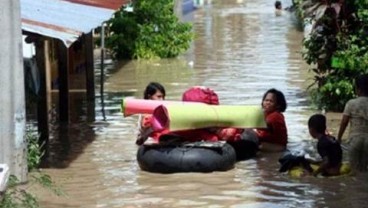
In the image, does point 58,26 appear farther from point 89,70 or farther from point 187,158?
point 89,70

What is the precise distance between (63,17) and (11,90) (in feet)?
7.69

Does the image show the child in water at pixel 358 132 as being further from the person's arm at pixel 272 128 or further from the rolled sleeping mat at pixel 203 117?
the person's arm at pixel 272 128

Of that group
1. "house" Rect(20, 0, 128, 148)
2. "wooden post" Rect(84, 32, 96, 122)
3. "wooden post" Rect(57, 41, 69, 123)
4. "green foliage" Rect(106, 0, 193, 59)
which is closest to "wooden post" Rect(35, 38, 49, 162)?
"house" Rect(20, 0, 128, 148)

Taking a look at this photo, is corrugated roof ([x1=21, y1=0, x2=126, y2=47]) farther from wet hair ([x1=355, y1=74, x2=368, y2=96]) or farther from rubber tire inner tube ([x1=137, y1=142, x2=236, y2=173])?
wet hair ([x1=355, y1=74, x2=368, y2=96])

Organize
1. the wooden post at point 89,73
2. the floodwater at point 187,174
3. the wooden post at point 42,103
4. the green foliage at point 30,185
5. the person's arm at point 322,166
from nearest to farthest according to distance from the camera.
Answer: the green foliage at point 30,185
the floodwater at point 187,174
the person's arm at point 322,166
the wooden post at point 42,103
the wooden post at point 89,73

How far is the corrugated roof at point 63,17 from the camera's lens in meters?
11.1

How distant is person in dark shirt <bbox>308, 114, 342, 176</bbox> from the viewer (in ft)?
34.5

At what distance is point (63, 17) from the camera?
1251cm

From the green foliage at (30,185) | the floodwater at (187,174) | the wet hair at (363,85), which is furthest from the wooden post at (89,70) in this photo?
the wet hair at (363,85)

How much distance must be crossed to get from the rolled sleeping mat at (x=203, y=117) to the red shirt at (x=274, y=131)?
614mm

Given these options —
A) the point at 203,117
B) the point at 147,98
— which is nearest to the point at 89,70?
the point at 147,98

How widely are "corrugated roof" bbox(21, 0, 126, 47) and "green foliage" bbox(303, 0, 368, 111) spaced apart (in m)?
3.36

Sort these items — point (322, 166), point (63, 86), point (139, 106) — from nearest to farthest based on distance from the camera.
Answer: point (322, 166)
point (139, 106)
point (63, 86)

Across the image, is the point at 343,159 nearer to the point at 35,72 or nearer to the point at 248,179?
the point at 248,179
